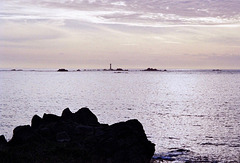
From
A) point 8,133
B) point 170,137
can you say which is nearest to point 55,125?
point 8,133

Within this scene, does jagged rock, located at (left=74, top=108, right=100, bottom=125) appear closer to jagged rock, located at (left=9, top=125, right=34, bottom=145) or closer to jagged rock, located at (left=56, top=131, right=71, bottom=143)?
jagged rock, located at (left=56, top=131, right=71, bottom=143)

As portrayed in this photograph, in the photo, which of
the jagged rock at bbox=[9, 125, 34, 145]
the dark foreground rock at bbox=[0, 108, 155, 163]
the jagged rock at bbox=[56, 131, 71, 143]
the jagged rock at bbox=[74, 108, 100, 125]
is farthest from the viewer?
the jagged rock at bbox=[74, 108, 100, 125]

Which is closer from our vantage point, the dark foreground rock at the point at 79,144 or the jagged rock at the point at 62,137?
the dark foreground rock at the point at 79,144

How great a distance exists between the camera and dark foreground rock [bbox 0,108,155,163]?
78.6 feet

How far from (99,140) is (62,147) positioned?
128 inches

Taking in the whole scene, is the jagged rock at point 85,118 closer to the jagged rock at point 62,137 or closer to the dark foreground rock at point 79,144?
the dark foreground rock at point 79,144

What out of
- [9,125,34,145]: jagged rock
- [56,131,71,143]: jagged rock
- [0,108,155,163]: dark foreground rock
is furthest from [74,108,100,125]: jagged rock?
[9,125,34,145]: jagged rock

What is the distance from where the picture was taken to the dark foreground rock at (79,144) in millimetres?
23969

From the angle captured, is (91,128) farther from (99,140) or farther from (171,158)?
(171,158)

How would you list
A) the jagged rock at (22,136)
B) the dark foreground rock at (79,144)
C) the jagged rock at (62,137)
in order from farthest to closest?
1. the jagged rock at (62,137)
2. the jagged rock at (22,136)
3. the dark foreground rock at (79,144)

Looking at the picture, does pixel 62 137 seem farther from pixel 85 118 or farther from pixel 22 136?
pixel 85 118

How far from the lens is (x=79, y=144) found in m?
26.8

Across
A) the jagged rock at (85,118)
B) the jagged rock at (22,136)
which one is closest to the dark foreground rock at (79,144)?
the jagged rock at (22,136)

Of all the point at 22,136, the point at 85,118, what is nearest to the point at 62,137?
the point at 22,136
